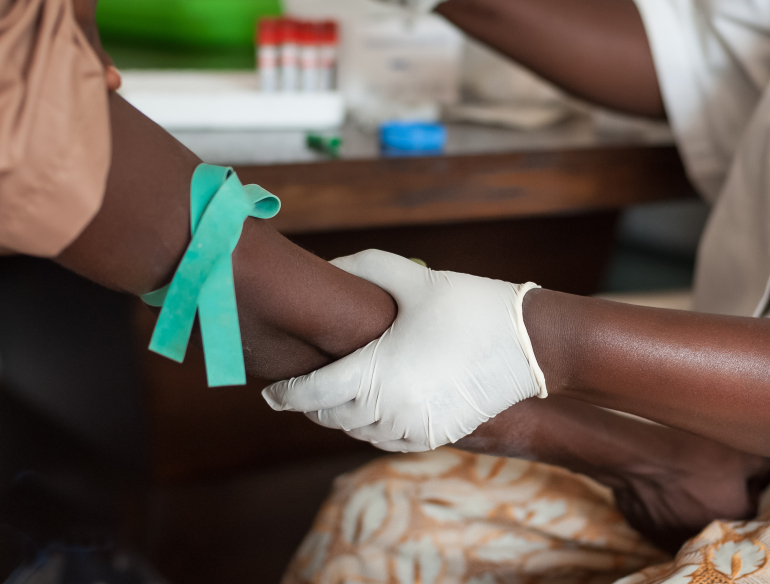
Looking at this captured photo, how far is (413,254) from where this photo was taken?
128 centimetres

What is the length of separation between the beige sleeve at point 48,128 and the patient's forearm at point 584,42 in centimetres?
78

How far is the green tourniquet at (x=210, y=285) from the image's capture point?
1.58 feet

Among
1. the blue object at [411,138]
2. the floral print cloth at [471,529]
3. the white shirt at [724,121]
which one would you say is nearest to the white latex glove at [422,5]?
the blue object at [411,138]

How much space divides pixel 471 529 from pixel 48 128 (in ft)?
1.86

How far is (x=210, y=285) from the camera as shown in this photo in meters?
0.49

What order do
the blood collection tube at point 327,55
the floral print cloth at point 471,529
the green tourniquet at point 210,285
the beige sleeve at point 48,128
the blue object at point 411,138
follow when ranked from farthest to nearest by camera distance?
the blood collection tube at point 327,55
the blue object at point 411,138
the floral print cloth at point 471,529
the green tourniquet at point 210,285
the beige sleeve at point 48,128

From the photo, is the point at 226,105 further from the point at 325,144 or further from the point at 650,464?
the point at 650,464

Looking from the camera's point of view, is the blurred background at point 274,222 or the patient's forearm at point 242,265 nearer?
the patient's forearm at point 242,265

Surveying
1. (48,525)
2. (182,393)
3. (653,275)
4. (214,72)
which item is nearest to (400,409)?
(48,525)

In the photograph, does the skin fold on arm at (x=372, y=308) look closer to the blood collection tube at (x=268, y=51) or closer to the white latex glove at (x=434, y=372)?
the white latex glove at (x=434, y=372)

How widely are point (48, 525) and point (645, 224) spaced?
1728 millimetres

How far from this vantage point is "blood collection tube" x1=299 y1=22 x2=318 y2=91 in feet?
3.93

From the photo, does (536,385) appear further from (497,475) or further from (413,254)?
(413,254)

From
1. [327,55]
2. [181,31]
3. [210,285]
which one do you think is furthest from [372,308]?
[181,31]
